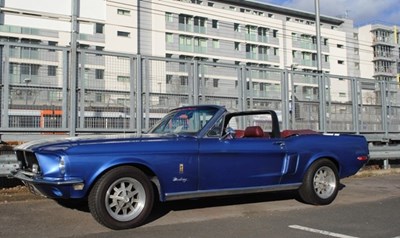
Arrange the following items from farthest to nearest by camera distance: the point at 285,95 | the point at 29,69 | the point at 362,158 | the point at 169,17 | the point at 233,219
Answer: the point at 169,17 → the point at 285,95 → the point at 29,69 → the point at 362,158 → the point at 233,219

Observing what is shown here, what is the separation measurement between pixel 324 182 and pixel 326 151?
0.53 m

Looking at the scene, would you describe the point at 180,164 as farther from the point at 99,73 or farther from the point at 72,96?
the point at 99,73

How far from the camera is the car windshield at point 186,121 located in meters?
6.97

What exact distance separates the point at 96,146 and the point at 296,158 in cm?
332

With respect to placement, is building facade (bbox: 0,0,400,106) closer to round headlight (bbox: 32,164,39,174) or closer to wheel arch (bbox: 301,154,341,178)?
wheel arch (bbox: 301,154,341,178)

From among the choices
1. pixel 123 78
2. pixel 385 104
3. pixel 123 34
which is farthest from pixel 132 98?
pixel 123 34

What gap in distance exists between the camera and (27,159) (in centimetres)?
619

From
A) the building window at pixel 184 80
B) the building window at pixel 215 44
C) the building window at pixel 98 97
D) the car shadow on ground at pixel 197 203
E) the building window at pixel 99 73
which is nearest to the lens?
the car shadow on ground at pixel 197 203

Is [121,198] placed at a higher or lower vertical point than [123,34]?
lower

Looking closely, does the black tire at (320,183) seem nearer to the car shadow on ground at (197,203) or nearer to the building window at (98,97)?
the car shadow on ground at (197,203)

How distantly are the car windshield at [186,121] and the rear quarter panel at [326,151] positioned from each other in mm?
1409

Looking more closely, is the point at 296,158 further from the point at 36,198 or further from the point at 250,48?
the point at 250,48

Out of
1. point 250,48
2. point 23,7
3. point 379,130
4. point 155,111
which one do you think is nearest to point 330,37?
point 250,48

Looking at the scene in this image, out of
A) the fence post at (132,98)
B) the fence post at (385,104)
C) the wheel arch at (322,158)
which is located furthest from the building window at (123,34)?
the wheel arch at (322,158)
